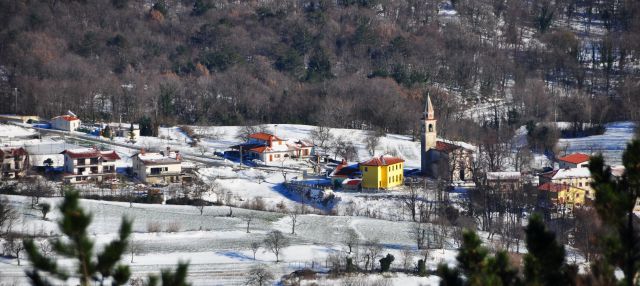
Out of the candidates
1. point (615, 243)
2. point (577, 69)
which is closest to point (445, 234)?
point (615, 243)

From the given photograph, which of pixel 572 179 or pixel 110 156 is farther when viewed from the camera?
pixel 110 156

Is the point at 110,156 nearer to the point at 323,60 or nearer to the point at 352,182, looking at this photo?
the point at 352,182

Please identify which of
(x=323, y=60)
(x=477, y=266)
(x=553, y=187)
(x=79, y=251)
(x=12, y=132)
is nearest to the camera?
(x=79, y=251)

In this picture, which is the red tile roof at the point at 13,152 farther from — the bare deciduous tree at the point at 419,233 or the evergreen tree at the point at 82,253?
the evergreen tree at the point at 82,253

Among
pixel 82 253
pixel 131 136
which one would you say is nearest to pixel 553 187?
pixel 131 136

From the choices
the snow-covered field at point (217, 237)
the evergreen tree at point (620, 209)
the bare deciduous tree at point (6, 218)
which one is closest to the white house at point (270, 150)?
the snow-covered field at point (217, 237)

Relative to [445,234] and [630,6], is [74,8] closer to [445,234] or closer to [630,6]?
[630,6]
